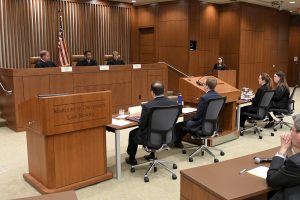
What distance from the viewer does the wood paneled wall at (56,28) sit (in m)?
9.05

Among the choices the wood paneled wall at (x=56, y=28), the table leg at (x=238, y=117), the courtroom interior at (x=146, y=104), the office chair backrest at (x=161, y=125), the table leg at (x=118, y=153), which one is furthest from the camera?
the wood paneled wall at (x=56, y=28)

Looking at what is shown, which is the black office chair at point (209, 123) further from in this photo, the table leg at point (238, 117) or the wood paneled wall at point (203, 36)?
the wood paneled wall at point (203, 36)

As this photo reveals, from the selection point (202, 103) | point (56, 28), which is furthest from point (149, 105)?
point (56, 28)

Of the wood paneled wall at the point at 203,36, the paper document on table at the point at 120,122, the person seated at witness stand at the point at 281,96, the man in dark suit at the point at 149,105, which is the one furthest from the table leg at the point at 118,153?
the wood paneled wall at the point at 203,36

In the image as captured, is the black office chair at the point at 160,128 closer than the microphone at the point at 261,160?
No

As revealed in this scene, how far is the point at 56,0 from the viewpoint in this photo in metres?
9.86

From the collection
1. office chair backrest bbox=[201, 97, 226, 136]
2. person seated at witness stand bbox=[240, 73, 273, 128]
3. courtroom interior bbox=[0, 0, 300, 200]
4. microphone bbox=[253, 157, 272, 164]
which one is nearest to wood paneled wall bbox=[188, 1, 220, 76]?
courtroom interior bbox=[0, 0, 300, 200]

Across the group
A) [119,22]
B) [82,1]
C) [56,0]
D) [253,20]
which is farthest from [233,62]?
[56,0]

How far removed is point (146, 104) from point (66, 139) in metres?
1.06

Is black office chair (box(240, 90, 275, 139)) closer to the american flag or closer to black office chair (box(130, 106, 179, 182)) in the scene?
black office chair (box(130, 106, 179, 182))

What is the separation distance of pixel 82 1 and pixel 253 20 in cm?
683

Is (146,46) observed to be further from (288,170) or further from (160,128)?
(288,170)

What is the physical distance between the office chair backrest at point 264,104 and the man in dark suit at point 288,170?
155 inches

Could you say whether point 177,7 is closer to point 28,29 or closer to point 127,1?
point 127,1
